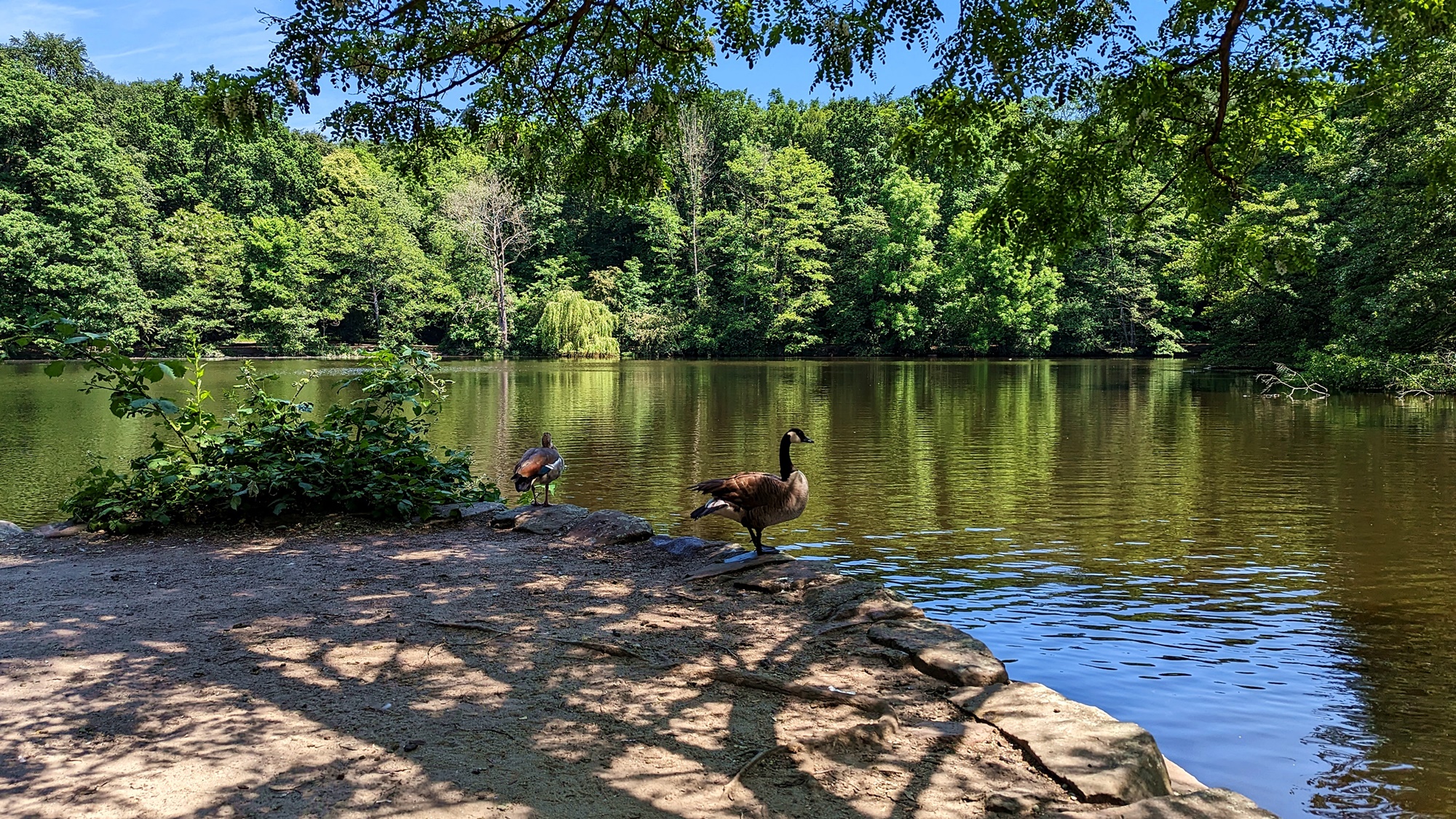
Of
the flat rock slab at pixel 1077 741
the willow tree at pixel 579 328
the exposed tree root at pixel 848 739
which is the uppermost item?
the willow tree at pixel 579 328

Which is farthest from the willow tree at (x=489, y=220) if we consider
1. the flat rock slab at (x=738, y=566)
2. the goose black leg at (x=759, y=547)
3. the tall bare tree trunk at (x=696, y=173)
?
the flat rock slab at (x=738, y=566)

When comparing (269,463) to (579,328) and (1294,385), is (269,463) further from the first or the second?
(579,328)

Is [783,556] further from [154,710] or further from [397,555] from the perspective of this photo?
[154,710]

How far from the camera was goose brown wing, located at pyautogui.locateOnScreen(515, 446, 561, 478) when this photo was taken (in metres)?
8.46

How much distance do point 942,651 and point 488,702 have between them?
2.15 m

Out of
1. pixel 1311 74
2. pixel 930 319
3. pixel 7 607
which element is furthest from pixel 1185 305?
pixel 7 607

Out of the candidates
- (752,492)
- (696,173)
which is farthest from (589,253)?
(752,492)

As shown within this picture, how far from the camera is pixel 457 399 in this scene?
87.6 ft

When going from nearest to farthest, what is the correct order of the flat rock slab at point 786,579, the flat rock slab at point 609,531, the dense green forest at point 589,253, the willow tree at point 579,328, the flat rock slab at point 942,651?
the flat rock slab at point 942,651
the flat rock slab at point 786,579
the flat rock slab at point 609,531
the dense green forest at point 589,253
the willow tree at point 579,328

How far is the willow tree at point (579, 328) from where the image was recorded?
51.5 metres

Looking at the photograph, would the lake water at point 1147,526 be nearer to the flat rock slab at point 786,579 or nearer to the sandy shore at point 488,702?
the flat rock slab at point 786,579

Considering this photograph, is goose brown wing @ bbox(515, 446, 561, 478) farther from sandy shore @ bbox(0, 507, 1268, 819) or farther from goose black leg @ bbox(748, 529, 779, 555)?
goose black leg @ bbox(748, 529, 779, 555)

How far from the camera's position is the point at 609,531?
23.0 feet

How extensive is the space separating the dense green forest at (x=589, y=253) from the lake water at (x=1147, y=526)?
18.7 meters
